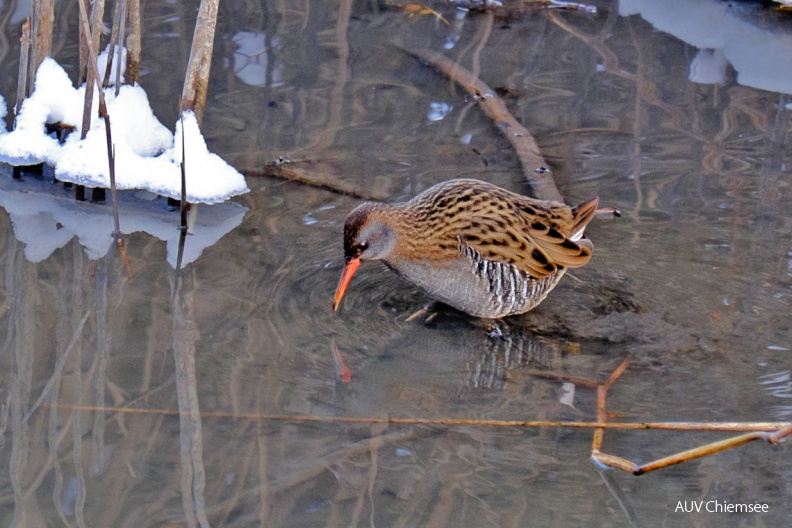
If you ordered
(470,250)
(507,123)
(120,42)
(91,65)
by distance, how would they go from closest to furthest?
1. (470,250)
2. (91,65)
3. (120,42)
4. (507,123)

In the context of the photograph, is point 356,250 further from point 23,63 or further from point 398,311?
point 23,63

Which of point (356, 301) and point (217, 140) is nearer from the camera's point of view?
point (356, 301)

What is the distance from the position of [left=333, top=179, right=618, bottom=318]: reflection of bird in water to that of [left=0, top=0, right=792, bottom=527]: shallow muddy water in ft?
0.50

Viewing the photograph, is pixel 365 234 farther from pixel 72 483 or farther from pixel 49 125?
pixel 49 125

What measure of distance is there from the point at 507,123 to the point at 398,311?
5.11 feet

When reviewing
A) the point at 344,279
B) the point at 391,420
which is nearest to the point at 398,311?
the point at 344,279

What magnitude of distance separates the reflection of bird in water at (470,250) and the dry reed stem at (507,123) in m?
0.64

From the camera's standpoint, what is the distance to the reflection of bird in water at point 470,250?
11.0ft

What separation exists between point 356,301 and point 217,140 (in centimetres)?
143

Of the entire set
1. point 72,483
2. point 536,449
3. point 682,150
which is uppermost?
point 682,150

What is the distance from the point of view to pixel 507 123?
4.62 meters

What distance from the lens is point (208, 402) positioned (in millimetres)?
2830

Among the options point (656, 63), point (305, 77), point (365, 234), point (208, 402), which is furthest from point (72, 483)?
point (656, 63)

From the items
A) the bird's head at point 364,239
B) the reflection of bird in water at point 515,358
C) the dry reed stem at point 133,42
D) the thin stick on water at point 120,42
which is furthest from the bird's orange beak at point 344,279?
the dry reed stem at point 133,42
